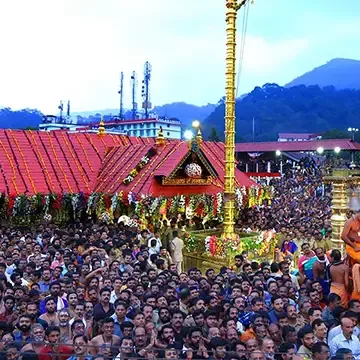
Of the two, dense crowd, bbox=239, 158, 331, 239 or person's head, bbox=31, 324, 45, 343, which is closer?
person's head, bbox=31, 324, 45, 343

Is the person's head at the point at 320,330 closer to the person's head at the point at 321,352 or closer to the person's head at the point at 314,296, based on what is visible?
the person's head at the point at 321,352

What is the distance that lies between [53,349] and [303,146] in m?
31.8

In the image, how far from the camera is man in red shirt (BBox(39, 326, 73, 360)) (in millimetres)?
4589

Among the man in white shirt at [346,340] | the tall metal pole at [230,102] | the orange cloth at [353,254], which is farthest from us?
the tall metal pole at [230,102]

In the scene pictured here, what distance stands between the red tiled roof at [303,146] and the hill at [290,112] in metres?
60.5

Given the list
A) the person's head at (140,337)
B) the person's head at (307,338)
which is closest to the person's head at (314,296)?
the person's head at (307,338)

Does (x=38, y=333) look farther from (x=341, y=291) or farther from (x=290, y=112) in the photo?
(x=290, y=112)

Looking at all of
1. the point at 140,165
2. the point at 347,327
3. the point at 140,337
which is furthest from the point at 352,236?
the point at 140,165

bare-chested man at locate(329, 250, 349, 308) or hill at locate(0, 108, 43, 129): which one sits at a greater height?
hill at locate(0, 108, 43, 129)

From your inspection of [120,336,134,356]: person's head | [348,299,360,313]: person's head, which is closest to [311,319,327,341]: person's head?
[348,299,360,313]: person's head

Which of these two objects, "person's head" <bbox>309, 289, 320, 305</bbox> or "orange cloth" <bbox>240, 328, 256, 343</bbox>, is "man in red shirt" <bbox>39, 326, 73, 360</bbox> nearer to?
"orange cloth" <bbox>240, 328, 256, 343</bbox>

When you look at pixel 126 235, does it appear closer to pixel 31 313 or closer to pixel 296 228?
pixel 296 228

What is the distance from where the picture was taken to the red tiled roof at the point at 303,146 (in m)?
31.3

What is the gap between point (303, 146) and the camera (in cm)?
3462
